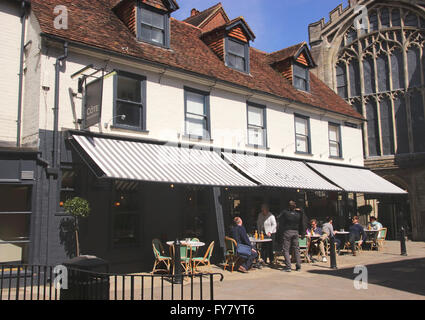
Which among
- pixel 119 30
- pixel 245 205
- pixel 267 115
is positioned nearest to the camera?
pixel 119 30

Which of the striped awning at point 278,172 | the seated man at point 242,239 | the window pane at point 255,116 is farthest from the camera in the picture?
the window pane at point 255,116

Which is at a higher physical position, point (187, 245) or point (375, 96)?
point (375, 96)

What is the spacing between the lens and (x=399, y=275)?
1087cm

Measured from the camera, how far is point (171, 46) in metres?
14.9

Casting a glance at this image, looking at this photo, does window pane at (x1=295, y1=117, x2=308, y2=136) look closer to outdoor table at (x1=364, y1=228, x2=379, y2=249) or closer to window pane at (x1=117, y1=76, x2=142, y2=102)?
outdoor table at (x1=364, y1=228, x2=379, y2=249)

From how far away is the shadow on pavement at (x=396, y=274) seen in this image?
932 cm

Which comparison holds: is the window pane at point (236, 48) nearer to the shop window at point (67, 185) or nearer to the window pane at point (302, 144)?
the window pane at point (302, 144)

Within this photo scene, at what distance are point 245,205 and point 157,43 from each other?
6.92 metres

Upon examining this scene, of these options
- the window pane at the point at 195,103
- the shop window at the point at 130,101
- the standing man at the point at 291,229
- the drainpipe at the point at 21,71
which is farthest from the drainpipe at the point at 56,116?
the standing man at the point at 291,229

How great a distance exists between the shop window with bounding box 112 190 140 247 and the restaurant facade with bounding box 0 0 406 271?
3 cm

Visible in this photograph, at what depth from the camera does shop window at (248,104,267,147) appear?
1636 centimetres

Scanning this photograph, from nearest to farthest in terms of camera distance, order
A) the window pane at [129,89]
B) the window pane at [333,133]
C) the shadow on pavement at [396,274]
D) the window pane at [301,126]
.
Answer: the shadow on pavement at [396,274] < the window pane at [129,89] < the window pane at [301,126] < the window pane at [333,133]
